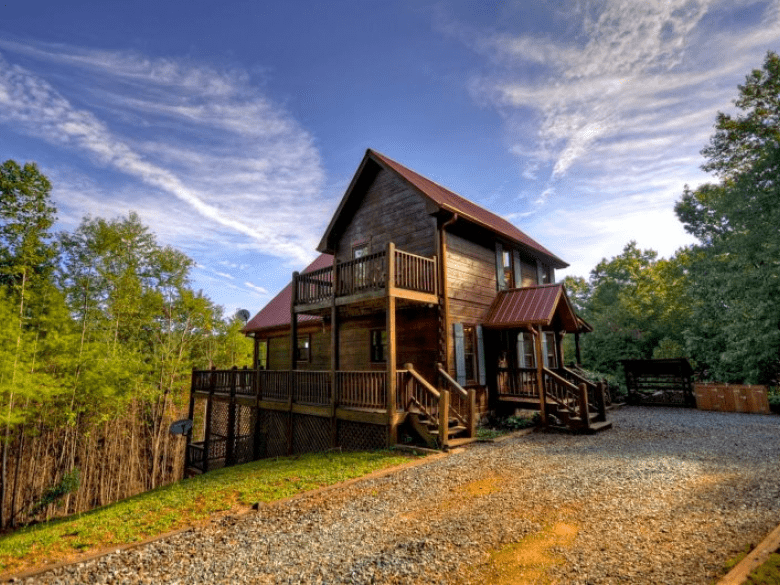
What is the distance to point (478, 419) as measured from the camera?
42.3 ft

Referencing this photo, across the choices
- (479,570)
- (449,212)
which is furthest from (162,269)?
(479,570)

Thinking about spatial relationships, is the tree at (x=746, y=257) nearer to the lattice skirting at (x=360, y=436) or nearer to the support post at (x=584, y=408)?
the support post at (x=584, y=408)

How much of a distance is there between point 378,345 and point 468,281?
13.8 feet

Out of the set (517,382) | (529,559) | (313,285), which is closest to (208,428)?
(313,285)

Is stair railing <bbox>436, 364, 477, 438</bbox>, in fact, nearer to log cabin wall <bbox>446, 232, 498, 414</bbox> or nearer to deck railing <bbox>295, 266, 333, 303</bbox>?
log cabin wall <bbox>446, 232, 498, 414</bbox>

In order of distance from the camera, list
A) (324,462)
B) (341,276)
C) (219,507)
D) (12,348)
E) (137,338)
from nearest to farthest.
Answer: (219,507), (324,462), (341,276), (12,348), (137,338)

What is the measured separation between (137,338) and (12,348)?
1127 cm

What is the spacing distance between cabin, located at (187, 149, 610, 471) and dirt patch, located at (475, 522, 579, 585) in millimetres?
4990

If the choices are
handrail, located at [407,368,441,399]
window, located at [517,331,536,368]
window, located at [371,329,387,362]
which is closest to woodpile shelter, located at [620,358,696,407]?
window, located at [517,331,536,368]

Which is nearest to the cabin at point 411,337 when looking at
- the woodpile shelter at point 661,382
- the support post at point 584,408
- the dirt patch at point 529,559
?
the support post at point 584,408

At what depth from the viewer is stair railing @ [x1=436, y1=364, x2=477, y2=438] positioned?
10.5 metres

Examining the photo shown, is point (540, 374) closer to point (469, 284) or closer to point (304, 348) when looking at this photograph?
point (469, 284)

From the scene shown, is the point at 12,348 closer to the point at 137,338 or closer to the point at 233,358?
the point at 137,338

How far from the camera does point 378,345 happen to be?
48.2 feet
